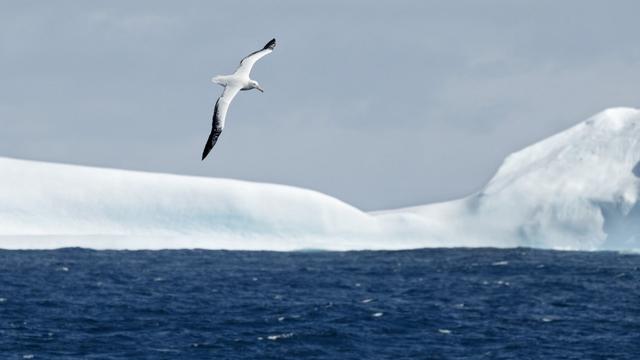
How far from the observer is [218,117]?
14195 millimetres

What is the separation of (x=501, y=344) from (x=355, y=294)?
1578 cm

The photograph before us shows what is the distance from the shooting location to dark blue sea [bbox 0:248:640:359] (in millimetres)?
37906

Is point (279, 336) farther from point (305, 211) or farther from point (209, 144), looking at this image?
point (305, 211)

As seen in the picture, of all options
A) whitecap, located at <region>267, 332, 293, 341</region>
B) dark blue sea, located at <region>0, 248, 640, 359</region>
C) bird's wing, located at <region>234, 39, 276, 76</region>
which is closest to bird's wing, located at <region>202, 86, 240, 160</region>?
bird's wing, located at <region>234, 39, 276, 76</region>

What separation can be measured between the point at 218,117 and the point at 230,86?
1.39 metres

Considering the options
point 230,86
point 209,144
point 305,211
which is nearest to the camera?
point 209,144

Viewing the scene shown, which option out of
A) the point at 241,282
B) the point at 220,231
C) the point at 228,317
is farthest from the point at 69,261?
the point at 228,317

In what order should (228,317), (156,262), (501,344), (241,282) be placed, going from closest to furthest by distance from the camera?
(501,344)
(228,317)
(241,282)
(156,262)

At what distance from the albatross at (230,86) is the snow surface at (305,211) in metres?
55.0

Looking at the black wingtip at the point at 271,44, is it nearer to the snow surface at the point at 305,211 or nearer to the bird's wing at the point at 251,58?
the bird's wing at the point at 251,58

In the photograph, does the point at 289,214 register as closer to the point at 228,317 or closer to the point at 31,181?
the point at 31,181

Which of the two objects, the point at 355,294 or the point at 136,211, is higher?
the point at 136,211

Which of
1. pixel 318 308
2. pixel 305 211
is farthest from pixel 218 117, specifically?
pixel 305 211

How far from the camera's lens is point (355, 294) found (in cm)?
5444
